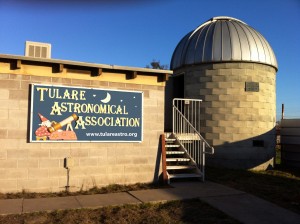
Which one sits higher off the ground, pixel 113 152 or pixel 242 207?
pixel 113 152

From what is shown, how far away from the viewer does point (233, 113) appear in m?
11.3

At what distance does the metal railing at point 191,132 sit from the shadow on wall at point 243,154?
42 centimetres

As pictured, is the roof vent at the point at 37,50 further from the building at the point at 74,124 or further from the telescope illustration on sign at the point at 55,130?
the telescope illustration on sign at the point at 55,130

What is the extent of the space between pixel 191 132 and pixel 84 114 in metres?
4.20

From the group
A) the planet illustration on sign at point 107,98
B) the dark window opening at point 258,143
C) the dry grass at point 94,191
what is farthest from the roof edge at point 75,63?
the dark window opening at point 258,143

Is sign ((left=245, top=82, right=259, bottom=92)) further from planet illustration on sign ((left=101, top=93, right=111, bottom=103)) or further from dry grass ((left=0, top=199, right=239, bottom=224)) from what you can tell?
dry grass ((left=0, top=199, right=239, bottom=224))

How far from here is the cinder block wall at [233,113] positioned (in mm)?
11266

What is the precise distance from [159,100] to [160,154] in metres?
1.46

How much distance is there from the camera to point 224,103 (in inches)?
446

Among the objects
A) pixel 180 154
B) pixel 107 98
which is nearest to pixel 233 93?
pixel 180 154

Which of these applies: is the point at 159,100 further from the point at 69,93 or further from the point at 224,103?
the point at 224,103

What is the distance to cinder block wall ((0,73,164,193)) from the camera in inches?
274

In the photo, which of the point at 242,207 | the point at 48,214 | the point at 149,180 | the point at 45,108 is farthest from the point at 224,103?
the point at 48,214

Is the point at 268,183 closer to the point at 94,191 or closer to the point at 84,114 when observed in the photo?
the point at 94,191
